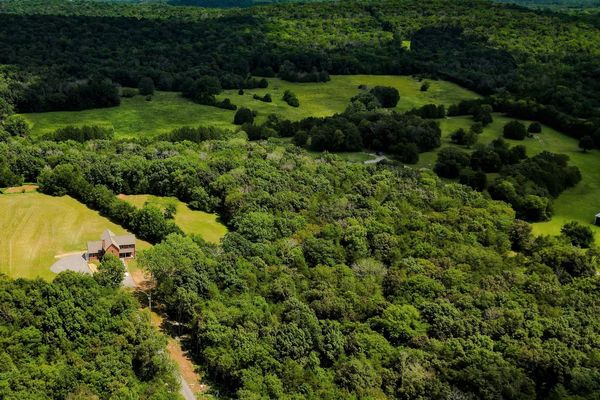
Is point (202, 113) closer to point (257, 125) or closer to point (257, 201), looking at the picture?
point (257, 125)

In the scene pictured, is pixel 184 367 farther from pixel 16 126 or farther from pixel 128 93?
pixel 128 93

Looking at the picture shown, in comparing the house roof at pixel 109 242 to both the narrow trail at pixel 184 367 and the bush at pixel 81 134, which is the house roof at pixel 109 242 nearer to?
the narrow trail at pixel 184 367

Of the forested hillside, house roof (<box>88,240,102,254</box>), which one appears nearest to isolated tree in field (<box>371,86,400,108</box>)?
the forested hillside

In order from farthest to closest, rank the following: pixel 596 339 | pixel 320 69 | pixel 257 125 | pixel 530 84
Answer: pixel 320 69 → pixel 530 84 → pixel 257 125 → pixel 596 339

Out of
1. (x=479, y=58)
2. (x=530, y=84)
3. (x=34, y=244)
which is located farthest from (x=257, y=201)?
(x=479, y=58)

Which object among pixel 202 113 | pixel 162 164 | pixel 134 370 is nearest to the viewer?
pixel 134 370
